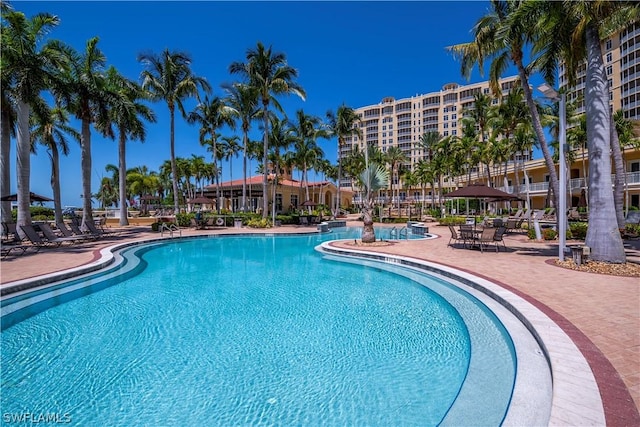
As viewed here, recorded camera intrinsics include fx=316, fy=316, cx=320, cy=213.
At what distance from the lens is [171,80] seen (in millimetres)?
26453

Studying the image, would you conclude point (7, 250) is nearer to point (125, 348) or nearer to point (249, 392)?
point (125, 348)

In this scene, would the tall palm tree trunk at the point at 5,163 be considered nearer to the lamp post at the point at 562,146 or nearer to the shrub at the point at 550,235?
the lamp post at the point at 562,146

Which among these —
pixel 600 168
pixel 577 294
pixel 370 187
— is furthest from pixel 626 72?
pixel 577 294

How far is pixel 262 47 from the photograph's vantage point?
24.7 m

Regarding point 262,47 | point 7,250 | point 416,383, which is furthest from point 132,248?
point 262,47

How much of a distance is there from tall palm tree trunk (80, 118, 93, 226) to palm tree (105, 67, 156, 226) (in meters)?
1.37

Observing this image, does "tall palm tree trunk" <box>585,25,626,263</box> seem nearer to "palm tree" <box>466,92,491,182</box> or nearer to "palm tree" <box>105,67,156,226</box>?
"palm tree" <box>105,67,156,226</box>

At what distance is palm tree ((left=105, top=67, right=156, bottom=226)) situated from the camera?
21.1m

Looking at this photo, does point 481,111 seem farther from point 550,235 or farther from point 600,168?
point 600,168

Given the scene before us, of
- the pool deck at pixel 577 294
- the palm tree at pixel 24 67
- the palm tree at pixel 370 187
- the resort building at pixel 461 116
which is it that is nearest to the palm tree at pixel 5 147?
the palm tree at pixel 24 67

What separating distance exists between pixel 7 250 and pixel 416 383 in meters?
15.5

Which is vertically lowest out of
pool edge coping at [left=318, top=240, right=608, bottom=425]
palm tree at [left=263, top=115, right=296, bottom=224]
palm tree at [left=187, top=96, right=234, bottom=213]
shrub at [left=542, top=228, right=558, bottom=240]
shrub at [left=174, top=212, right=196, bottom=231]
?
pool edge coping at [left=318, top=240, right=608, bottom=425]

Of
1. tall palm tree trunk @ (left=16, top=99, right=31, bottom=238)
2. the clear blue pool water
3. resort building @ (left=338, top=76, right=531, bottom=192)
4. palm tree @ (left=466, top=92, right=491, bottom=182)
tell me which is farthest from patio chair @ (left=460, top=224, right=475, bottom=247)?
resort building @ (left=338, top=76, right=531, bottom=192)

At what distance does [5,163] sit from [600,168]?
28.3 m
